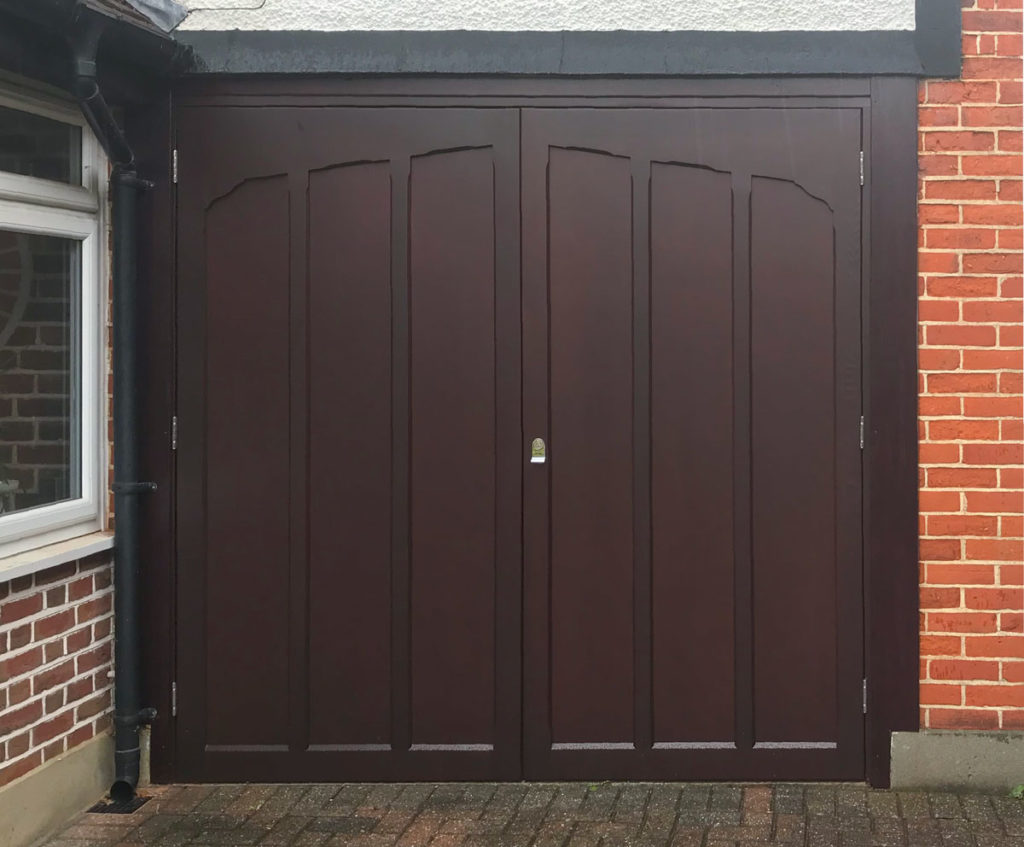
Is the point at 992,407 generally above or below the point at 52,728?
above

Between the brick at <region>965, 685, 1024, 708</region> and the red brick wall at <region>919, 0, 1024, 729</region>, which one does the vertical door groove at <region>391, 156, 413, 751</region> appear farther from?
the brick at <region>965, 685, 1024, 708</region>

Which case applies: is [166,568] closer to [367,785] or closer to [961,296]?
[367,785]

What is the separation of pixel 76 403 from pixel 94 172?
84 cm

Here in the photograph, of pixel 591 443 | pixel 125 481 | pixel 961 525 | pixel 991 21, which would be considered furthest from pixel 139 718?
pixel 991 21

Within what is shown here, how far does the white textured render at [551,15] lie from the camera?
466cm

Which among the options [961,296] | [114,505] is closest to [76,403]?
[114,505]

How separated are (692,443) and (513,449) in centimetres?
66

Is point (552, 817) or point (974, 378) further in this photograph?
point (974, 378)

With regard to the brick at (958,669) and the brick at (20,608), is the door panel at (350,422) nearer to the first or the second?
the brick at (20,608)

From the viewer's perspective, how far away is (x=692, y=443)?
477 centimetres

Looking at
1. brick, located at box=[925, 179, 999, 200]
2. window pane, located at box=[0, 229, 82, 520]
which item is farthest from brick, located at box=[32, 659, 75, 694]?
brick, located at box=[925, 179, 999, 200]

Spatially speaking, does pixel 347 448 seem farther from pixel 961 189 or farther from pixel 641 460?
pixel 961 189

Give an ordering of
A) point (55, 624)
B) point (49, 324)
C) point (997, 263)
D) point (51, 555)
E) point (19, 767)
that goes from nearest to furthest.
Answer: point (19, 767)
point (51, 555)
point (55, 624)
point (49, 324)
point (997, 263)

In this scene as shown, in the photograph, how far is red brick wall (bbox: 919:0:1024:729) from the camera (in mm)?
4645
